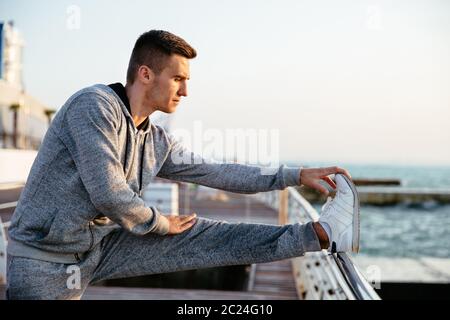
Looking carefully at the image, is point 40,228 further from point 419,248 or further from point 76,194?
point 419,248

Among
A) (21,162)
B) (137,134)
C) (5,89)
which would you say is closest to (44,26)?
(21,162)

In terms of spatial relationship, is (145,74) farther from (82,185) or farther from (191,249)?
(191,249)

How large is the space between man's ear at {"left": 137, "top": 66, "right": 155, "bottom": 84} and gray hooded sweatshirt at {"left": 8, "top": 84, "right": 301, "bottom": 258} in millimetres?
112

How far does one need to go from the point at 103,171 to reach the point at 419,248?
20838 mm

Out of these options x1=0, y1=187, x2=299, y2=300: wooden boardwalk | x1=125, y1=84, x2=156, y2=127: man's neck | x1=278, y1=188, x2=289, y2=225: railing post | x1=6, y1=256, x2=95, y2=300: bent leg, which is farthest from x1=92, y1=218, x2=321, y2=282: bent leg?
x1=278, y1=188, x2=289, y2=225: railing post

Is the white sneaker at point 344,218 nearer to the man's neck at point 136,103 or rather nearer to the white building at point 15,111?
the man's neck at point 136,103

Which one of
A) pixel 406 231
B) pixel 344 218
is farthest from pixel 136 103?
pixel 406 231

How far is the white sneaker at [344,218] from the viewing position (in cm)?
158

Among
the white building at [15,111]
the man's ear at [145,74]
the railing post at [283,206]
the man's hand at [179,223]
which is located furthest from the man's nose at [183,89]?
the white building at [15,111]

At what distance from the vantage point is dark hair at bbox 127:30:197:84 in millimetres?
1713

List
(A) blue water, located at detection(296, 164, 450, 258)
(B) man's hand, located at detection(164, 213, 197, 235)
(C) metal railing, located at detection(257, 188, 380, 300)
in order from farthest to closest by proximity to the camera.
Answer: (A) blue water, located at detection(296, 164, 450, 258), (B) man's hand, located at detection(164, 213, 197, 235), (C) metal railing, located at detection(257, 188, 380, 300)

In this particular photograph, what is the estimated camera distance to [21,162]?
3279 millimetres

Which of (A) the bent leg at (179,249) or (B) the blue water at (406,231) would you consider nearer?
(A) the bent leg at (179,249)

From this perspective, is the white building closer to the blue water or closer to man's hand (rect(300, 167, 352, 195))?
man's hand (rect(300, 167, 352, 195))
